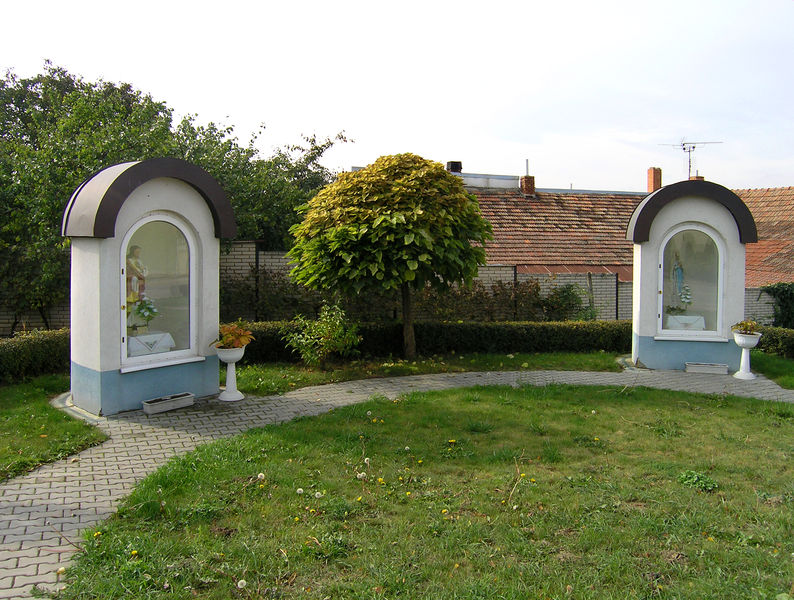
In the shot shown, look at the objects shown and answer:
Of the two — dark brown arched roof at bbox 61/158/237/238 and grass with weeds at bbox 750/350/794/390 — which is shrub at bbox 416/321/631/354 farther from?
dark brown arched roof at bbox 61/158/237/238

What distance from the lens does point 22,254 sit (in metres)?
13.7

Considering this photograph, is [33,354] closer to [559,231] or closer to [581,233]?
[559,231]

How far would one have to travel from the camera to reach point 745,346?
446 inches

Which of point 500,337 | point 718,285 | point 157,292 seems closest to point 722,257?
point 718,285

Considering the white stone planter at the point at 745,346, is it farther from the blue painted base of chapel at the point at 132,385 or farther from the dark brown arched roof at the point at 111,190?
the dark brown arched roof at the point at 111,190

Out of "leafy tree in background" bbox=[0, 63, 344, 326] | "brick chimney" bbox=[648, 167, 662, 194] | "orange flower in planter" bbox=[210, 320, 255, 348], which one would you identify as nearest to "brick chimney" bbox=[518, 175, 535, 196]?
"brick chimney" bbox=[648, 167, 662, 194]

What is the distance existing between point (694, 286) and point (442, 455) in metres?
7.66

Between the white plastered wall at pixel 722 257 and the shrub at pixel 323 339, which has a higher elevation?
the white plastered wall at pixel 722 257

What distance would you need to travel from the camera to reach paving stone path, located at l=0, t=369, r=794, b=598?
4.69 meters

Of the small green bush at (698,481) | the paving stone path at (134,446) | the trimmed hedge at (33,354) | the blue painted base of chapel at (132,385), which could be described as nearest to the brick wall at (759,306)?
the paving stone path at (134,446)

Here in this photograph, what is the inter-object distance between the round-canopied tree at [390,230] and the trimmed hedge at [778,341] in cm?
627

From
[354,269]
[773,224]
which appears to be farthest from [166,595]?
[773,224]

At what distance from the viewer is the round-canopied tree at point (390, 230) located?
10.9m

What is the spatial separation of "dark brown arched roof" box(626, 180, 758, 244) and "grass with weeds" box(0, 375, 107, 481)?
921 cm
